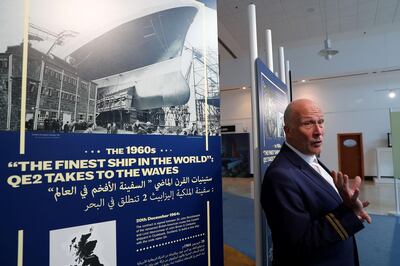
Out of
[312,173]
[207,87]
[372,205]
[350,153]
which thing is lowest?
[372,205]

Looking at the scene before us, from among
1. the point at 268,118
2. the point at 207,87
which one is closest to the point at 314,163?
the point at 268,118

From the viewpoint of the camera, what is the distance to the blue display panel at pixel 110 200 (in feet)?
3.46

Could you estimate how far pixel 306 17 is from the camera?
835cm

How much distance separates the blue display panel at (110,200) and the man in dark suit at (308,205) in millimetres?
440

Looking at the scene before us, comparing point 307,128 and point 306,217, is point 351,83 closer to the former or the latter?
point 307,128

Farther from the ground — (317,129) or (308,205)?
(317,129)

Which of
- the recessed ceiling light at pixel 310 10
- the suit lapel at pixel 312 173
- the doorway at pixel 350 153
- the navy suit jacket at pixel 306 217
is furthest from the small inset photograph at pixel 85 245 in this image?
the doorway at pixel 350 153

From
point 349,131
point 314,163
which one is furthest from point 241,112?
point 314,163

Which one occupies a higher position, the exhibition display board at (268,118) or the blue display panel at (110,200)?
the exhibition display board at (268,118)

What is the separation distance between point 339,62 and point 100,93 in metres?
10.7

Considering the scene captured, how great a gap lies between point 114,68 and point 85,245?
841mm

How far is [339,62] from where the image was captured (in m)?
10.0

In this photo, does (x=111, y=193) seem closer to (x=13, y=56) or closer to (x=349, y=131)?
(x=13, y=56)

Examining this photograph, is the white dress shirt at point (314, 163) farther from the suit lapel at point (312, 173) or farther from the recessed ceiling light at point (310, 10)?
the recessed ceiling light at point (310, 10)
